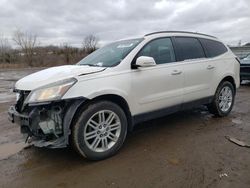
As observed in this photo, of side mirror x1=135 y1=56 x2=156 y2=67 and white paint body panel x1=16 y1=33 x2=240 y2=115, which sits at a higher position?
side mirror x1=135 y1=56 x2=156 y2=67

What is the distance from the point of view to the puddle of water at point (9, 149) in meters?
3.80

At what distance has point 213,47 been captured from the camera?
213 inches

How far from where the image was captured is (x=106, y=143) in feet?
11.8

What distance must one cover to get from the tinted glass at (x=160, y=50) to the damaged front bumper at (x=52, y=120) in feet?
4.93

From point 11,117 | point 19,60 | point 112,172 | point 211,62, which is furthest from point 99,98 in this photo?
point 19,60

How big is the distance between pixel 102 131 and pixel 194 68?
2.22m

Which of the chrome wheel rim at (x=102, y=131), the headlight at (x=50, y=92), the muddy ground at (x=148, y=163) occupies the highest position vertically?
the headlight at (x=50, y=92)

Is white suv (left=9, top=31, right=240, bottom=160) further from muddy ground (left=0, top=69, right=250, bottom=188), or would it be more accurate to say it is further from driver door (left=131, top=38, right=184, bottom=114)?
muddy ground (left=0, top=69, right=250, bottom=188)

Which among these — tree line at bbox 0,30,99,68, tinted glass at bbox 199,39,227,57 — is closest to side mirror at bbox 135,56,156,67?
tinted glass at bbox 199,39,227,57

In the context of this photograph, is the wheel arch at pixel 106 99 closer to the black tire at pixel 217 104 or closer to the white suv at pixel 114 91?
the white suv at pixel 114 91

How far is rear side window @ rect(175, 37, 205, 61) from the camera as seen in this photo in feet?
15.2

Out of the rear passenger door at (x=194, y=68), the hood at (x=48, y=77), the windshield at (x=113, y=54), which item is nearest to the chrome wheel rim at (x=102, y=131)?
the hood at (x=48, y=77)

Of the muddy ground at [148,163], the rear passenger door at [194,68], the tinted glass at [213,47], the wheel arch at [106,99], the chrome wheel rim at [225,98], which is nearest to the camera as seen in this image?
the muddy ground at [148,163]

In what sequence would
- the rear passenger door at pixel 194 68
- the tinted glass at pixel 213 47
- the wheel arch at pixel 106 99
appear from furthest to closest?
the tinted glass at pixel 213 47 < the rear passenger door at pixel 194 68 < the wheel arch at pixel 106 99
